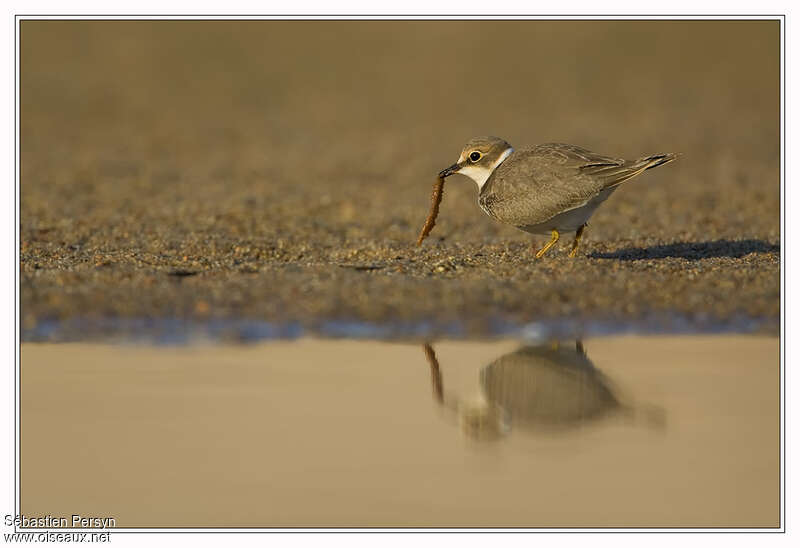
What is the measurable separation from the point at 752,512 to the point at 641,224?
25.6 feet

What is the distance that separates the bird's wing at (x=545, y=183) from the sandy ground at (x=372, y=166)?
18.9 inches

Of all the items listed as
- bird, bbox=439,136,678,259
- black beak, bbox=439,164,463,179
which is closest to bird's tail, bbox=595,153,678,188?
bird, bbox=439,136,678,259

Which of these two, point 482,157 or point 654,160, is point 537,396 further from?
point 482,157

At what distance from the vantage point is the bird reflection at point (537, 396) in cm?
652

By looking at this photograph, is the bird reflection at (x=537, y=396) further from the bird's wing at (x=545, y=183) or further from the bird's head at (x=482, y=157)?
the bird's head at (x=482, y=157)

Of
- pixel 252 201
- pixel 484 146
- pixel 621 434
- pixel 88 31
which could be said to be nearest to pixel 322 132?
pixel 252 201

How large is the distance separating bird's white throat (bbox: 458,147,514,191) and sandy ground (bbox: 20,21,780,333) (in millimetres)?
703

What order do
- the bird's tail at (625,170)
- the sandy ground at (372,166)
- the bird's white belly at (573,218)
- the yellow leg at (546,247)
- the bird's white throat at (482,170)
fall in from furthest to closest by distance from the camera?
the bird's white throat at (482,170) → the yellow leg at (546,247) → the bird's white belly at (573,218) → the bird's tail at (625,170) → the sandy ground at (372,166)

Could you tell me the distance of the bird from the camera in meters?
9.70

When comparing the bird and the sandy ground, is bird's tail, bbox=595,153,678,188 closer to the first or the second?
the bird

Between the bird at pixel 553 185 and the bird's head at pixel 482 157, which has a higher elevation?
the bird's head at pixel 482 157

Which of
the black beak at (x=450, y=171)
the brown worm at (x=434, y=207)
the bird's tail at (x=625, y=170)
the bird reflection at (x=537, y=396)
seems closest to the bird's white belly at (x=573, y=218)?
the bird's tail at (x=625, y=170)

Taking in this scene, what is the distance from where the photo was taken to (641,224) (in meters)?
13.0

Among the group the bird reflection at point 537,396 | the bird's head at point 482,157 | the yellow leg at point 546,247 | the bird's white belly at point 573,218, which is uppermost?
the bird's head at point 482,157
